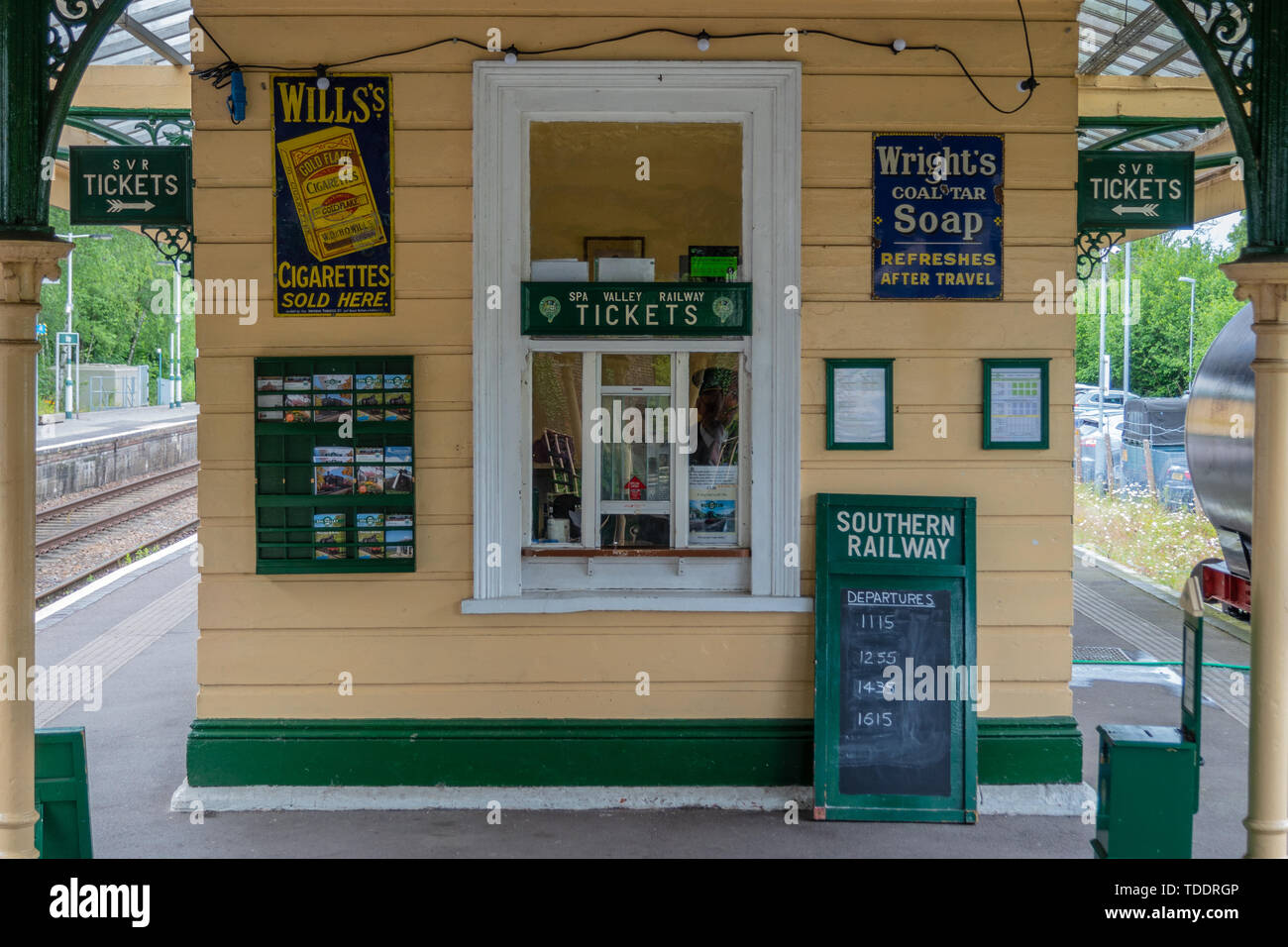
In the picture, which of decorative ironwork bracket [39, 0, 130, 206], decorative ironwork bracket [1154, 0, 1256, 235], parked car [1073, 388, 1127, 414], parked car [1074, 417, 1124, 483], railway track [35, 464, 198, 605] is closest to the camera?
decorative ironwork bracket [39, 0, 130, 206]

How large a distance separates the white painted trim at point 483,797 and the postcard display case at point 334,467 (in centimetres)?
115

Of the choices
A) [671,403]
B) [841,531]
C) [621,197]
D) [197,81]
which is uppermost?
[197,81]

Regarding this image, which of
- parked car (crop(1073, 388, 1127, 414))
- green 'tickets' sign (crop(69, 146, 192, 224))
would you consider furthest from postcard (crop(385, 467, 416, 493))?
parked car (crop(1073, 388, 1127, 414))

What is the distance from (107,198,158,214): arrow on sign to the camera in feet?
19.1

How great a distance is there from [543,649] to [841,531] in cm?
168

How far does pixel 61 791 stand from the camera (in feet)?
13.8

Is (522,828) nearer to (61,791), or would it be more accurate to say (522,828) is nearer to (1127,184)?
(61,791)

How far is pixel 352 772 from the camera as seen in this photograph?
567 centimetres

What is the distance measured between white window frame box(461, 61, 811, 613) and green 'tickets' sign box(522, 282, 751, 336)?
0.34ft

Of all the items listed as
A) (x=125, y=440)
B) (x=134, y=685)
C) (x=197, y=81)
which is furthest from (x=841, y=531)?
(x=125, y=440)

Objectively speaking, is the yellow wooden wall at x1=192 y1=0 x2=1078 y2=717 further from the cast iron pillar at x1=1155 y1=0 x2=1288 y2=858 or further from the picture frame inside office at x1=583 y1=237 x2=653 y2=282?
the cast iron pillar at x1=1155 y1=0 x2=1288 y2=858

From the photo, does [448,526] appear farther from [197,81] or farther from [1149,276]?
[1149,276]

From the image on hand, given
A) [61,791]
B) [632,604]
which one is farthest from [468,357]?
[61,791]

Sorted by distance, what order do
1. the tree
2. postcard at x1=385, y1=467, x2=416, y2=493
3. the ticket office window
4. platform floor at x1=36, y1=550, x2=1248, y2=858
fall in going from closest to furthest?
platform floor at x1=36, y1=550, x2=1248, y2=858 < postcard at x1=385, y1=467, x2=416, y2=493 < the ticket office window < the tree
